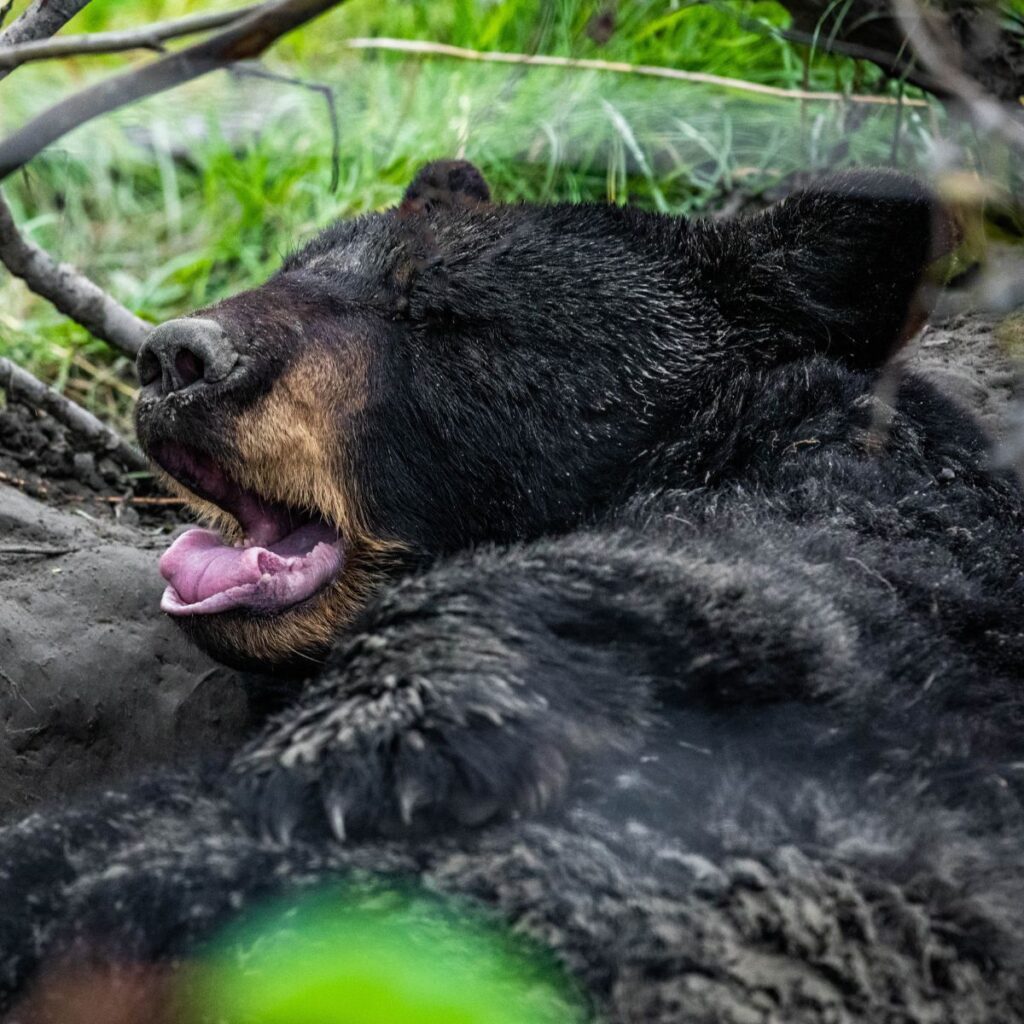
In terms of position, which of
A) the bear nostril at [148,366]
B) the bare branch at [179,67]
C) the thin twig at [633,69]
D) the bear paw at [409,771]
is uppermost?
the bare branch at [179,67]

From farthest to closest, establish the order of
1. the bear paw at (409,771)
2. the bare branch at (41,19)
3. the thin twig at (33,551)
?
the thin twig at (33,551) < the bare branch at (41,19) < the bear paw at (409,771)

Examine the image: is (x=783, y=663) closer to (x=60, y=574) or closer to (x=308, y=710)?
(x=308, y=710)

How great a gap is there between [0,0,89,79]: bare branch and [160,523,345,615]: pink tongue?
1344 millimetres

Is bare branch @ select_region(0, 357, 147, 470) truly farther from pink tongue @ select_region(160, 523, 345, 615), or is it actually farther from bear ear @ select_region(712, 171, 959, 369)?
bear ear @ select_region(712, 171, 959, 369)

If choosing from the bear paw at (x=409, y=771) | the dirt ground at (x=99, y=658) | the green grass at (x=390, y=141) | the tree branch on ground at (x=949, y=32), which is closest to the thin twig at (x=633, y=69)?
the green grass at (x=390, y=141)

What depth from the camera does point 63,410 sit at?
5.39 m

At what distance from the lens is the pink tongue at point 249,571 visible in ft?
12.3

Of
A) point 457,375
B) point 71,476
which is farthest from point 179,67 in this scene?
point 71,476

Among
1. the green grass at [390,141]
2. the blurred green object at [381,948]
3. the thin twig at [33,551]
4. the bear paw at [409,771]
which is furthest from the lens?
the green grass at [390,141]

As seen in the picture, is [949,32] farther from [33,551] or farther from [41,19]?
[33,551]

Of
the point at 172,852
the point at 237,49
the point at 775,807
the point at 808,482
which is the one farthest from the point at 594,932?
the point at 237,49

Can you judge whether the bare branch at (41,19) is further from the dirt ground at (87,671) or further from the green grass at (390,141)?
the green grass at (390,141)

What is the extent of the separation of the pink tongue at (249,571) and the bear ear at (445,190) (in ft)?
3.65

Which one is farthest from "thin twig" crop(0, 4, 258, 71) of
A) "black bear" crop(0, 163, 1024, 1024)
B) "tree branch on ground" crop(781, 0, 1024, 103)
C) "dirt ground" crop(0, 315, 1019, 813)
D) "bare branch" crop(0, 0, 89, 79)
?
"tree branch on ground" crop(781, 0, 1024, 103)
